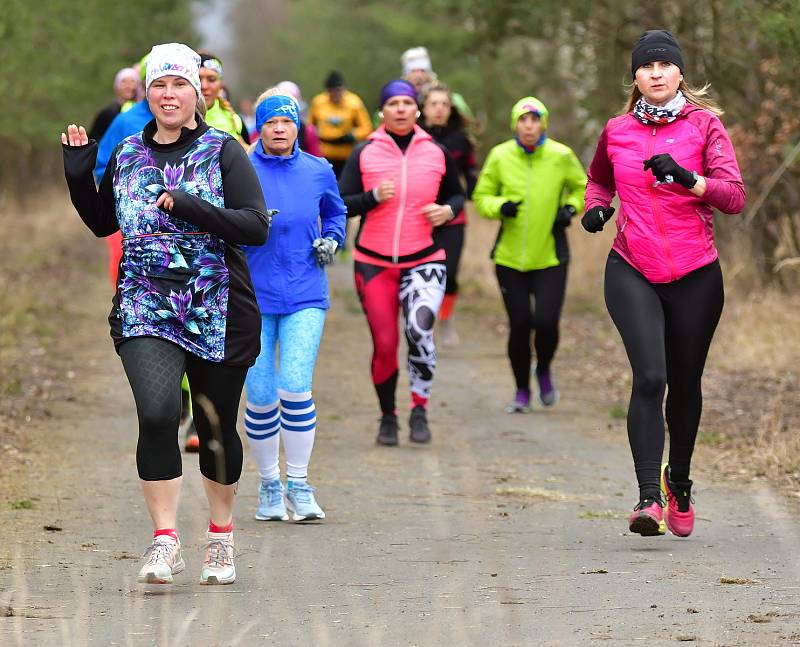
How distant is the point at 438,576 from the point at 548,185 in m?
5.10

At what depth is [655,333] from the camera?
716cm

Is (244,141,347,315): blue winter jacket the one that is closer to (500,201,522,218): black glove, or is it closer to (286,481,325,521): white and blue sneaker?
(286,481,325,521): white and blue sneaker

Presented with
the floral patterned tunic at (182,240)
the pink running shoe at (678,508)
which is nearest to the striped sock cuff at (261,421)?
the floral patterned tunic at (182,240)

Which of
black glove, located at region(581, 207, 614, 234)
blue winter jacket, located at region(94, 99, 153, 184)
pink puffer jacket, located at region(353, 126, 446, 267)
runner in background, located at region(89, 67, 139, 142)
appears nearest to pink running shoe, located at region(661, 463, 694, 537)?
black glove, located at region(581, 207, 614, 234)

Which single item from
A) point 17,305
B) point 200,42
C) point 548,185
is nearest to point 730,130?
point 548,185

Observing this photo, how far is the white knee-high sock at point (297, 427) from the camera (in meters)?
7.98

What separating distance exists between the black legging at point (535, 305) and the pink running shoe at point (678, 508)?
3970 mm

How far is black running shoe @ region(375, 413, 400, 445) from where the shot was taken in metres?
10.4

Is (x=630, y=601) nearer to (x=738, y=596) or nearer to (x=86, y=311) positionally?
(x=738, y=596)

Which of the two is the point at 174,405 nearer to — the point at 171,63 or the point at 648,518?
the point at 171,63

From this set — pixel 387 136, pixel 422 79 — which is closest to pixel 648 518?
pixel 387 136

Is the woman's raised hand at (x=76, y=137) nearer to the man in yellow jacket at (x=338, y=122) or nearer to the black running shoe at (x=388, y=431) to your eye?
the black running shoe at (x=388, y=431)

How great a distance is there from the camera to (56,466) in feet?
30.9

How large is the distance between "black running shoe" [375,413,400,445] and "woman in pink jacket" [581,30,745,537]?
3307 mm
